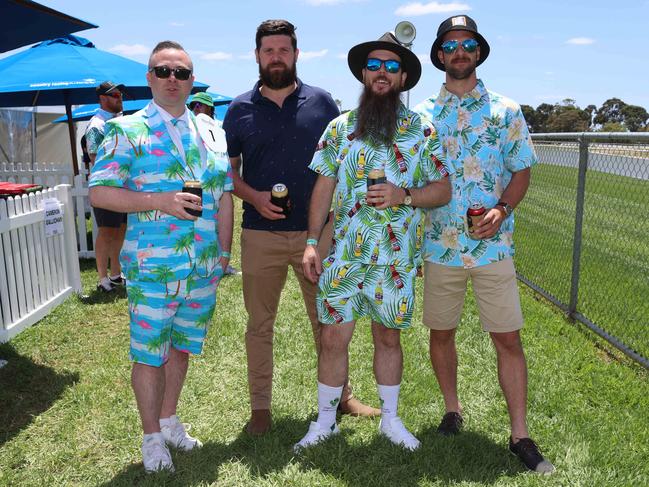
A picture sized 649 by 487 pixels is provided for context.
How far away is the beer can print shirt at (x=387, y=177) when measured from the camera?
320 cm

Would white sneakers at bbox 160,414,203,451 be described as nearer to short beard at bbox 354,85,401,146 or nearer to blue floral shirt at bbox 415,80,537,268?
blue floral shirt at bbox 415,80,537,268

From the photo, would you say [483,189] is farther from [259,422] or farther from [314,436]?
[259,422]

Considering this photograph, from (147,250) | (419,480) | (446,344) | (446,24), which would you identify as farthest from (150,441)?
(446,24)

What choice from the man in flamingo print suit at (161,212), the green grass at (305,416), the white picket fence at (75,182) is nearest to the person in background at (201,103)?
the white picket fence at (75,182)

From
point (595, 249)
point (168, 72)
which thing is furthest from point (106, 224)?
point (595, 249)

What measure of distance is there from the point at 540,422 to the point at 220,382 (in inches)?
89.6

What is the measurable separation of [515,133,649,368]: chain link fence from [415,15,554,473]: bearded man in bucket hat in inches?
66.8

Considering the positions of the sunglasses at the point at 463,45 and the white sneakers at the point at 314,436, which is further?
the white sneakers at the point at 314,436

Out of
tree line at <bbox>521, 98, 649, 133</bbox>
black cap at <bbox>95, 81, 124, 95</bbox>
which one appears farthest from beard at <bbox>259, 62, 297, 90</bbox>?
tree line at <bbox>521, 98, 649, 133</bbox>

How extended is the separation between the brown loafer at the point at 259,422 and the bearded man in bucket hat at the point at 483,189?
1405mm

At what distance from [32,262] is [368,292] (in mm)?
4211

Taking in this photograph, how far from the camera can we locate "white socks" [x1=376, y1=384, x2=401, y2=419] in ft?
11.2

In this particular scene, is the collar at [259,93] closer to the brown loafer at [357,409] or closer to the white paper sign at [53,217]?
the brown loafer at [357,409]

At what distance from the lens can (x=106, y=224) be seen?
7.02 metres
